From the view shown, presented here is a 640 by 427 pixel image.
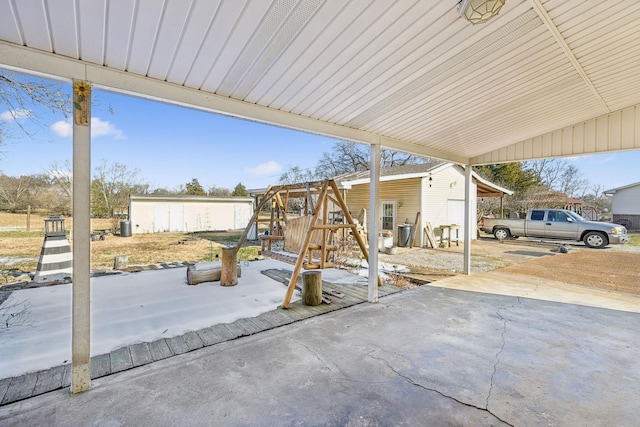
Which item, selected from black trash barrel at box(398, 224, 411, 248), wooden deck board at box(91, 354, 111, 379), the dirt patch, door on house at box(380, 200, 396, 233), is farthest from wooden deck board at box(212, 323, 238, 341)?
door on house at box(380, 200, 396, 233)

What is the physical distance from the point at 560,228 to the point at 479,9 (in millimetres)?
13420

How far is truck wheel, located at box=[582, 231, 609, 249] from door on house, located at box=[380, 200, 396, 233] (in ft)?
24.1

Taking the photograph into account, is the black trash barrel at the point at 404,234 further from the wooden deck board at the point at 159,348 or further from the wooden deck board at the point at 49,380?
the wooden deck board at the point at 49,380

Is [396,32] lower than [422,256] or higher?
higher

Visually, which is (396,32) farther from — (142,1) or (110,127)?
(110,127)

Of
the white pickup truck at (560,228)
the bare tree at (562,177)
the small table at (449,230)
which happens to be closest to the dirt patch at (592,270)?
the white pickup truck at (560,228)

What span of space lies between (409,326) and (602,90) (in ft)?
13.0

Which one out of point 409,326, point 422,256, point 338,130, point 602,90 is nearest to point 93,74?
point 338,130

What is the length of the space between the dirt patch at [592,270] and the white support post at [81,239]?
764cm

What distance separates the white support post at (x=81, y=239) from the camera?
7.24 ft

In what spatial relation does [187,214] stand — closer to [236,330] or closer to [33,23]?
[236,330]

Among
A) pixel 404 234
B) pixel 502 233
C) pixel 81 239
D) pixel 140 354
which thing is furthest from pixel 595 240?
pixel 81 239

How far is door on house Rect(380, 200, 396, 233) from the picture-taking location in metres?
12.4

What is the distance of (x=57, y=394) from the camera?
86.0 inches
